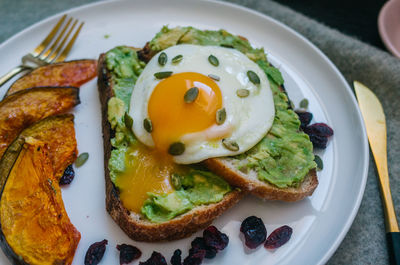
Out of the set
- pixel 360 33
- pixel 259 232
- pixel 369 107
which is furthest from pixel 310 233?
pixel 360 33

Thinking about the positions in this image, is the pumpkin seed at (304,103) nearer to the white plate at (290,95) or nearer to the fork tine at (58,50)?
the white plate at (290,95)

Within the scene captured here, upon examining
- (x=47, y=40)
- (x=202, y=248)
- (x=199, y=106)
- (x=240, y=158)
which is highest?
(x=47, y=40)

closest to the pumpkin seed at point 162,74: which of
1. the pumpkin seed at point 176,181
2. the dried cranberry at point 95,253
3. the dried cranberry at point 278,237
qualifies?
the pumpkin seed at point 176,181

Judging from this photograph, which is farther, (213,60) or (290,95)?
(290,95)

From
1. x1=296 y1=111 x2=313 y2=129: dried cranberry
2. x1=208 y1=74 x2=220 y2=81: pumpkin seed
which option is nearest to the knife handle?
x1=296 y1=111 x2=313 y2=129: dried cranberry

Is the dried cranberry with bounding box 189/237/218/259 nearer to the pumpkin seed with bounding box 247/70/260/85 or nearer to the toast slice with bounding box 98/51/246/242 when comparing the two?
the toast slice with bounding box 98/51/246/242

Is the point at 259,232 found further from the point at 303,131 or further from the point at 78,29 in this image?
the point at 78,29

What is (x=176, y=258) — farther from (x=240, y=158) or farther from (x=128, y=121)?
(x=128, y=121)

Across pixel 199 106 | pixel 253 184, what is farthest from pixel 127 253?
pixel 199 106
